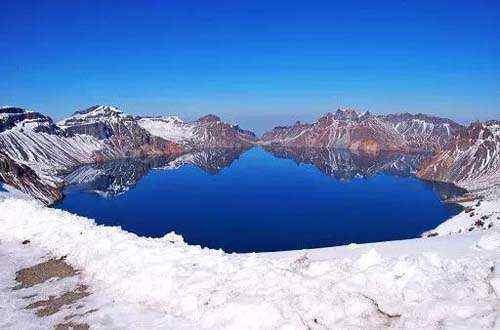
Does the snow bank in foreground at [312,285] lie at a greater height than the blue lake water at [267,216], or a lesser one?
greater

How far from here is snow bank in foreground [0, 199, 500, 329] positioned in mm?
20281

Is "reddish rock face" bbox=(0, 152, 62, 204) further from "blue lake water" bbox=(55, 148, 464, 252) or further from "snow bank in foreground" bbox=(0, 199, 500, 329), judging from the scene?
"snow bank in foreground" bbox=(0, 199, 500, 329)

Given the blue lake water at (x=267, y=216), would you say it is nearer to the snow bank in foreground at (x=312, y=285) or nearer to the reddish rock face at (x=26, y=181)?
the reddish rock face at (x=26, y=181)

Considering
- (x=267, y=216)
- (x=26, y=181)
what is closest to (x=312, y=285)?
(x=267, y=216)

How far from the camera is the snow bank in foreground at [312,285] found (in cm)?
2028

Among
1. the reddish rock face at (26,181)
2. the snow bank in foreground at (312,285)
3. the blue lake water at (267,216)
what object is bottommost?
the blue lake water at (267,216)

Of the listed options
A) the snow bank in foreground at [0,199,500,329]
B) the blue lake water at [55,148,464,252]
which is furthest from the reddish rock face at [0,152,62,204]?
the snow bank in foreground at [0,199,500,329]

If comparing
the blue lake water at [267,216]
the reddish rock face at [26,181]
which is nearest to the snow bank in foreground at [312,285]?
the blue lake water at [267,216]

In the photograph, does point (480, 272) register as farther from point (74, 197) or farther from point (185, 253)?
point (74, 197)

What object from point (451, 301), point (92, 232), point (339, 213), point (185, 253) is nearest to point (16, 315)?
point (185, 253)

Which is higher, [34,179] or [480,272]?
A: [480,272]

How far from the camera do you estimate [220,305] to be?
73.9ft

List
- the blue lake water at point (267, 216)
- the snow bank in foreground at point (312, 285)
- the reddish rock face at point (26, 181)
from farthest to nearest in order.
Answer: the reddish rock face at point (26, 181) → the blue lake water at point (267, 216) → the snow bank in foreground at point (312, 285)

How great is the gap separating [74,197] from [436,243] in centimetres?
18399
